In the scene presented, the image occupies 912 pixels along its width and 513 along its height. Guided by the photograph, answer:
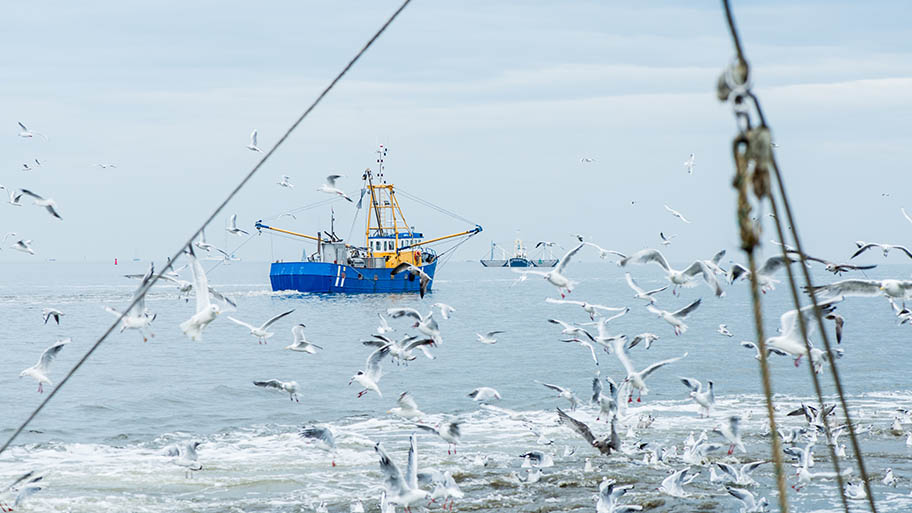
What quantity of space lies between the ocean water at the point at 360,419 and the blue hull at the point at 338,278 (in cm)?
2114

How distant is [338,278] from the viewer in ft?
250

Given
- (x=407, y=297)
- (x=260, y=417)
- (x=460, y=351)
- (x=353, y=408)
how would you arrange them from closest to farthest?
(x=260, y=417), (x=353, y=408), (x=460, y=351), (x=407, y=297)

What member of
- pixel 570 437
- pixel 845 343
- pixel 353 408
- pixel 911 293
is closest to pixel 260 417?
pixel 353 408

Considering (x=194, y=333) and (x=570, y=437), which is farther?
(x=570, y=437)

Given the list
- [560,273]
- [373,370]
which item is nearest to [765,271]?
[560,273]

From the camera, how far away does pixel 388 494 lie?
1247cm

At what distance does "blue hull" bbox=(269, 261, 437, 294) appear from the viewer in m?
75.7

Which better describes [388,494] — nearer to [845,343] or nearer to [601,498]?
[601,498]

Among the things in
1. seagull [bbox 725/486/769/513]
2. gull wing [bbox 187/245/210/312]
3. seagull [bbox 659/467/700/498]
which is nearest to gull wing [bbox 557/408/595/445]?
seagull [bbox 659/467/700/498]

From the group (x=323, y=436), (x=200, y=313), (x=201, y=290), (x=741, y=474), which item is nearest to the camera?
(x=201, y=290)

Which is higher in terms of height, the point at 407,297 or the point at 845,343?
the point at 407,297

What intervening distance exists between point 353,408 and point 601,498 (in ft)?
45.4

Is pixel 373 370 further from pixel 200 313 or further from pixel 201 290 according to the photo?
pixel 201 290

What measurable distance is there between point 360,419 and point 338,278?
175 ft
